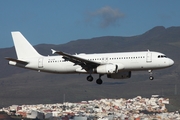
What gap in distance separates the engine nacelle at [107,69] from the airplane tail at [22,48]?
11.3 metres

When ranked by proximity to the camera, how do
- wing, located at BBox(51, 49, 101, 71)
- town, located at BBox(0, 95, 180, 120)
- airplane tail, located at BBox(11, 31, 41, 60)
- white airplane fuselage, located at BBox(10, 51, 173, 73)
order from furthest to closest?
town, located at BBox(0, 95, 180, 120) < airplane tail, located at BBox(11, 31, 41, 60) < wing, located at BBox(51, 49, 101, 71) < white airplane fuselage, located at BBox(10, 51, 173, 73)

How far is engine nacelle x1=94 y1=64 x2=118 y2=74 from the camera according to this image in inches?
3041

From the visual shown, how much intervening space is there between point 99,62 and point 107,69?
1885mm

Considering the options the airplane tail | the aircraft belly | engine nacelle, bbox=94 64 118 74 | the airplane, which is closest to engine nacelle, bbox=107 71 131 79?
the airplane

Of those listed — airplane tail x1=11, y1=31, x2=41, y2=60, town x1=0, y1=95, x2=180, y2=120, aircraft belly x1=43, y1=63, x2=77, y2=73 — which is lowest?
town x1=0, y1=95, x2=180, y2=120

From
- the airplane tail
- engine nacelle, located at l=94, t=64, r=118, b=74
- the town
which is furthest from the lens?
the town

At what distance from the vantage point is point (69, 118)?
146125mm

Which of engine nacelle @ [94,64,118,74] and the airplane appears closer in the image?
the airplane

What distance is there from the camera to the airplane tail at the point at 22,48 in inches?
3403

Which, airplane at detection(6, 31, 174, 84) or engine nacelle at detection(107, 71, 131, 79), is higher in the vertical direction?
airplane at detection(6, 31, 174, 84)

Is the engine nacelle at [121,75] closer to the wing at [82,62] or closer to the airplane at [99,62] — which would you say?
the airplane at [99,62]

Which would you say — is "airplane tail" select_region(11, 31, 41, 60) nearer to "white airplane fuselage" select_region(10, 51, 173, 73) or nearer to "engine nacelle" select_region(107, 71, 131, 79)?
"white airplane fuselage" select_region(10, 51, 173, 73)

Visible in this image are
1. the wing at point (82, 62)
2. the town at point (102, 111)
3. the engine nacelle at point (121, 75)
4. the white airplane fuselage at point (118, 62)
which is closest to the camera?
the white airplane fuselage at point (118, 62)

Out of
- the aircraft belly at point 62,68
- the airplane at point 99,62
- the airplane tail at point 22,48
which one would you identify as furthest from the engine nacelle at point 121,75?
the airplane tail at point 22,48
